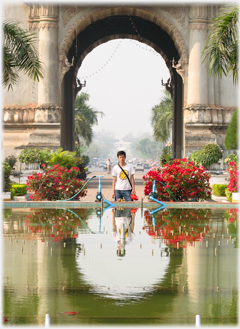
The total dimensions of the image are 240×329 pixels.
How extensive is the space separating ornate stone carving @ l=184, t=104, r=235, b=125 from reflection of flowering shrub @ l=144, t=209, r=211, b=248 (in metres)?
14.4

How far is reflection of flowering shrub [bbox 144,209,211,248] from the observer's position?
1007cm

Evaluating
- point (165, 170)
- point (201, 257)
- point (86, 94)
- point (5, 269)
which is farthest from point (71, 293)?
point (86, 94)

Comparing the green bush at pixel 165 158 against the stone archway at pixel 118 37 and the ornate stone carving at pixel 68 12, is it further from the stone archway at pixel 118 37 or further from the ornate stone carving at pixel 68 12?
the ornate stone carving at pixel 68 12

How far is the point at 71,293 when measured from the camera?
645cm

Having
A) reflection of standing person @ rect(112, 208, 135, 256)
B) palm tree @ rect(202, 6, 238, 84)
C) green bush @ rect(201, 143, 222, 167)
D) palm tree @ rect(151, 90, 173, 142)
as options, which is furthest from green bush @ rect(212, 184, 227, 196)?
palm tree @ rect(151, 90, 173, 142)

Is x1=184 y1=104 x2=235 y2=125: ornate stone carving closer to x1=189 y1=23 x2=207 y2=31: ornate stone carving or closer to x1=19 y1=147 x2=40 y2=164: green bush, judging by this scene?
x1=189 y1=23 x2=207 y2=31: ornate stone carving

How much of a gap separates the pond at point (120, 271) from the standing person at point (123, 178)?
821 mm

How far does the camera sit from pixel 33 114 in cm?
2914

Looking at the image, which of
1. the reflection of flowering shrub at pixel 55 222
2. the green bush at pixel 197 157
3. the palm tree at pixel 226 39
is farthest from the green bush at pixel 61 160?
the reflection of flowering shrub at pixel 55 222

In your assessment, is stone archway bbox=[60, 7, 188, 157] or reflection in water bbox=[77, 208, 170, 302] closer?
reflection in water bbox=[77, 208, 170, 302]

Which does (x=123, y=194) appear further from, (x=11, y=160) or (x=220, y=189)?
(x=11, y=160)

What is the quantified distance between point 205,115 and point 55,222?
1789 cm

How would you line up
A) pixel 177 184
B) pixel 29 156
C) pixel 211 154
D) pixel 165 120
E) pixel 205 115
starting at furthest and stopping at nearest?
pixel 165 120 → pixel 205 115 → pixel 211 154 → pixel 29 156 → pixel 177 184

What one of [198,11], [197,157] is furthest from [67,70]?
[197,157]
